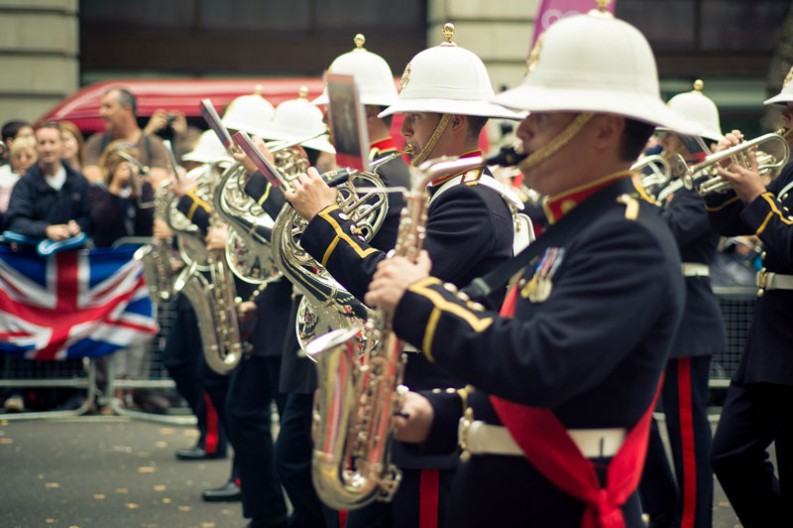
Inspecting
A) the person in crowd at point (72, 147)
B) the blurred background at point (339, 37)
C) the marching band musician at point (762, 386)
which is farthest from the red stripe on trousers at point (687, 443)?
the blurred background at point (339, 37)

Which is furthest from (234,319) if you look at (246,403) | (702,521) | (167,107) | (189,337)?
(167,107)

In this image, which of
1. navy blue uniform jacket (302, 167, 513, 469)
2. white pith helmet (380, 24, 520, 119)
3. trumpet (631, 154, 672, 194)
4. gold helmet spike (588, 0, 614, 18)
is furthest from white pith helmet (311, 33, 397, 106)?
gold helmet spike (588, 0, 614, 18)

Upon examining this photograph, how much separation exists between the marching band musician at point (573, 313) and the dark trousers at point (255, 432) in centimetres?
419

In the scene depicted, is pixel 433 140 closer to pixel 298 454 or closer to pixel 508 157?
pixel 508 157

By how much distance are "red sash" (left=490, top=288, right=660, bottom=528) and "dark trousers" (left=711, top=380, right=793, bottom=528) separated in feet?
9.51

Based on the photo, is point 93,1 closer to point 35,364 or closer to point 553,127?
point 35,364

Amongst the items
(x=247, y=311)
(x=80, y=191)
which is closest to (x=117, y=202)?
(x=80, y=191)

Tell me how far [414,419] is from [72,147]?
28.7 feet

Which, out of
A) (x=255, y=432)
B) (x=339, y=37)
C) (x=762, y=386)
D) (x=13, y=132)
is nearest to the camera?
(x=762, y=386)

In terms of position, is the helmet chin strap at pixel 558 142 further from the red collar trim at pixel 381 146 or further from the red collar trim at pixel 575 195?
the red collar trim at pixel 381 146

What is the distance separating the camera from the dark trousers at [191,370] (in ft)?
31.9

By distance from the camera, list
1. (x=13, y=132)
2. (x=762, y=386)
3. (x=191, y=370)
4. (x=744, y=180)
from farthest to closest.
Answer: (x=13, y=132)
(x=191, y=370)
(x=762, y=386)
(x=744, y=180)

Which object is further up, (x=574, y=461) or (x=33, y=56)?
(x=33, y=56)

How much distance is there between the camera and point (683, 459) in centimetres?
707
